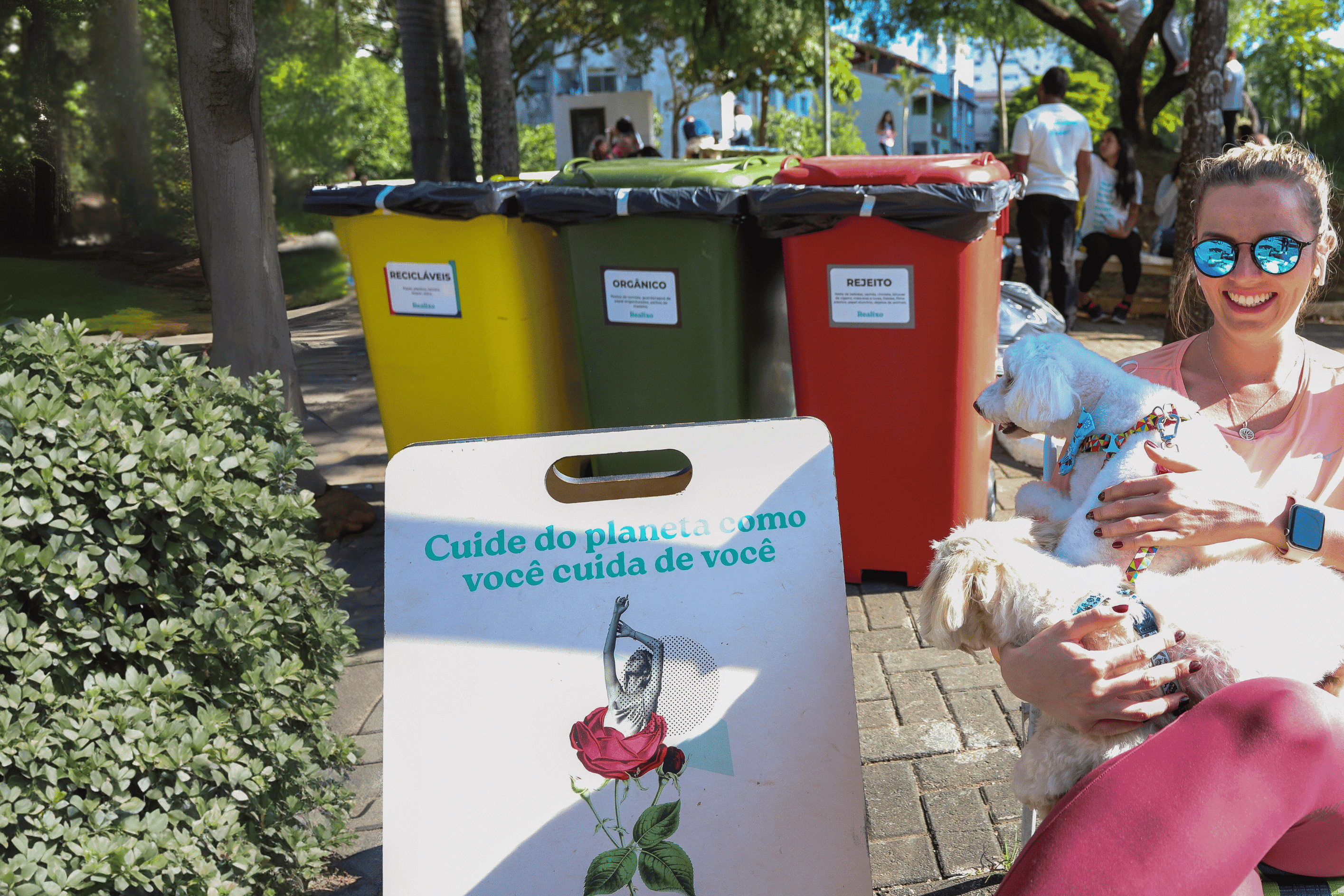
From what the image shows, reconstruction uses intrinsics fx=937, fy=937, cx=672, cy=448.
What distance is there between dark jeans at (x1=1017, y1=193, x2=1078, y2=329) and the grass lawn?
17.4ft

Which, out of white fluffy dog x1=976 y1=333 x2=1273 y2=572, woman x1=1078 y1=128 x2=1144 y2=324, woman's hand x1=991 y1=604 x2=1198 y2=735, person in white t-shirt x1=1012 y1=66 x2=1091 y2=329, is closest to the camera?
woman's hand x1=991 y1=604 x2=1198 y2=735

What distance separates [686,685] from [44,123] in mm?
3703

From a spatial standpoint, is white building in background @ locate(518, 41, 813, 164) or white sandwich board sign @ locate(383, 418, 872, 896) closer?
white sandwich board sign @ locate(383, 418, 872, 896)

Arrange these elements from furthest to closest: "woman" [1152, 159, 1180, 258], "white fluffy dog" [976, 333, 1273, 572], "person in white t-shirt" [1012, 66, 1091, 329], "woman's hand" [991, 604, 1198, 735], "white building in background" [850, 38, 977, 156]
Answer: "white building in background" [850, 38, 977, 156] → "woman" [1152, 159, 1180, 258] → "person in white t-shirt" [1012, 66, 1091, 329] → "white fluffy dog" [976, 333, 1273, 572] → "woman's hand" [991, 604, 1198, 735]

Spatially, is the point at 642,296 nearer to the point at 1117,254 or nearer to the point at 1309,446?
the point at 1309,446

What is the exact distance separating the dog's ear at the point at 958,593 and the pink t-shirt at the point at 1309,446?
0.66 m

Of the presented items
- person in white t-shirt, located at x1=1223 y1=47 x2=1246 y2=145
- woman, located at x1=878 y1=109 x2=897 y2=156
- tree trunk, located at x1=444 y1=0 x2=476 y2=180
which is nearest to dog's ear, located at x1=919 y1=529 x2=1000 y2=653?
tree trunk, located at x1=444 y1=0 x2=476 y2=180

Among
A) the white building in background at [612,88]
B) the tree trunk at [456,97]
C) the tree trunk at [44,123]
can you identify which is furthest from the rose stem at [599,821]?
the white building in background at [612,88]

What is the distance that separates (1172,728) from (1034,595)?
0.34 metres

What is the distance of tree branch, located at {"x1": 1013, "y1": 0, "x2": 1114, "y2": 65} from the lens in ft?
47.1

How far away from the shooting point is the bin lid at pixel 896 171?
11.2 feet

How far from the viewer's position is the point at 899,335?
11.5 ft

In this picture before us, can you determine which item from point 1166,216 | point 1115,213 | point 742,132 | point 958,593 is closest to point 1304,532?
point 958,593

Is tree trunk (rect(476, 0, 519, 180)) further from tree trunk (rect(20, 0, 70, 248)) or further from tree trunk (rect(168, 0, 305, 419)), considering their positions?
tree trunk (rect(20, 0, 70, 248))
